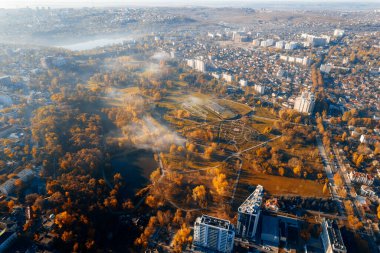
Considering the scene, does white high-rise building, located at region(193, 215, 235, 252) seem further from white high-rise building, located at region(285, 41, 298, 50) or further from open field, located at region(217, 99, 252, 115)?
white high-rise building, located at region(285, 41, 298, 50)

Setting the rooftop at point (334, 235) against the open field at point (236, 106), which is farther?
the open field at point (236, 106)

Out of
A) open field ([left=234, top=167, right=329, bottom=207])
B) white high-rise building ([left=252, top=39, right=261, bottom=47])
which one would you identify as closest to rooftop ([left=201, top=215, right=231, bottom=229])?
open field ([left=234, top=167, right=329, bottom=207])

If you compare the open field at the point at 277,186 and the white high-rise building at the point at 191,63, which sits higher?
the white high-rise building at the point at 191,63

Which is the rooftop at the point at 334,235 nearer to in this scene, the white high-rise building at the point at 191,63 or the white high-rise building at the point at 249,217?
the white high-rise building at the point at 249,217

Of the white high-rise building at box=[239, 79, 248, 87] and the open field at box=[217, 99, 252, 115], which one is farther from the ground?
the white high-rise building at box=[239, 79, 248, 87]

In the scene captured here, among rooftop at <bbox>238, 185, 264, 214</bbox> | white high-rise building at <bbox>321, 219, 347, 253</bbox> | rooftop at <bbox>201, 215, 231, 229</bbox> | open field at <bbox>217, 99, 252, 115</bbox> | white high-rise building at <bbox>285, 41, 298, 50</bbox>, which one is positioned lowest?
open field at <bbox>217, 99, 252, 115</bbox>

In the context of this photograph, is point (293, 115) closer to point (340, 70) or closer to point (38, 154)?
point (340, 70)

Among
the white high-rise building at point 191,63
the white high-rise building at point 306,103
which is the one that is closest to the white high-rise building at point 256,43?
the white high-rise building at point 191,63
